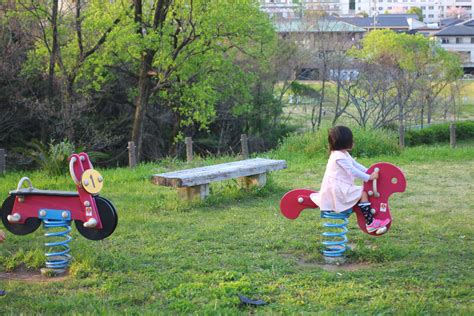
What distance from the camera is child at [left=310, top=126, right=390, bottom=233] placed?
6254 millimetres

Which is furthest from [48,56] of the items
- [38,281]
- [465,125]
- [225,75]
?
[465,125]

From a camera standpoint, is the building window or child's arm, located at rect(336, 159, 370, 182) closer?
child's arm, located at rect(336, 159, 370, 182)

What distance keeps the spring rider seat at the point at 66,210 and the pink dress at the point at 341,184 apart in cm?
209

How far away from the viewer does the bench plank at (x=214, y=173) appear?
886 cm

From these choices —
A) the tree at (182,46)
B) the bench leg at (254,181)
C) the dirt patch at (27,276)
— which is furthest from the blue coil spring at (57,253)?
the tree at (182,46)

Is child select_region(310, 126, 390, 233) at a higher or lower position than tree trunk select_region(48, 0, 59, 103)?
lower

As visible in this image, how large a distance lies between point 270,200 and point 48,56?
1304cm

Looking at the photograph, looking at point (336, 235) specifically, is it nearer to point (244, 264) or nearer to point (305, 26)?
point (244, 264)

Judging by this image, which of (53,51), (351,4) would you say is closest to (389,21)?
(351,4)

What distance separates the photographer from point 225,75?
79.8 feet

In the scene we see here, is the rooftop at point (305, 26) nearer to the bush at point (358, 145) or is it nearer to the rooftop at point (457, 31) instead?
the bush at point (358, 145)

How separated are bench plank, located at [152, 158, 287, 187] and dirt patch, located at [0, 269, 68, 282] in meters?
2.92

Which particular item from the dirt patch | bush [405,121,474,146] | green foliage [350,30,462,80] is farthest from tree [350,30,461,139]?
the dirt patch

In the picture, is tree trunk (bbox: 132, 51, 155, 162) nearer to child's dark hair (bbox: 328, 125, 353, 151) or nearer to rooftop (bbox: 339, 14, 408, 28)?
child's dark hair (bbox: 328, 125, 353, 151)
